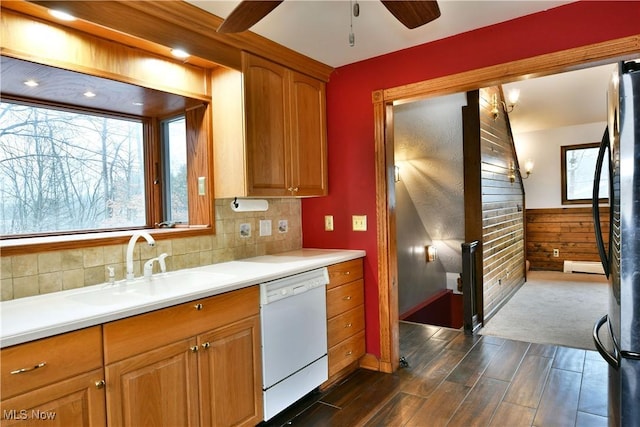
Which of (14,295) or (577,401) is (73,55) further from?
(577,401)

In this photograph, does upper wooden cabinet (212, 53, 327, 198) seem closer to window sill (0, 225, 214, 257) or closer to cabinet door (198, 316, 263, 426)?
window sill (0, 225, 214, 257)

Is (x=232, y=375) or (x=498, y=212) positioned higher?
(x=498, y=212)

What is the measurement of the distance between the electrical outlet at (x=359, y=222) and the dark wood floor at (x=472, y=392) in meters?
1.12

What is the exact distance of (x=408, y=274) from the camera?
4.62 metres

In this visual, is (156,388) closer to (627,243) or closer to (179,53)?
(179,53)

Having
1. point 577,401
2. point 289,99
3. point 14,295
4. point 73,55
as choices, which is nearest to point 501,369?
point 577,401

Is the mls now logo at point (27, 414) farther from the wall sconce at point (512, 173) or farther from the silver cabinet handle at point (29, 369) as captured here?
the wall sconce at point (512, 173)

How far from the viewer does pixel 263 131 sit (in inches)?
99.0

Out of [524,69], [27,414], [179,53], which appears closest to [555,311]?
[524,69]

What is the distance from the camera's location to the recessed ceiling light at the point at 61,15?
1638mm

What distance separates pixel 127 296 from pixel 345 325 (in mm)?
1562

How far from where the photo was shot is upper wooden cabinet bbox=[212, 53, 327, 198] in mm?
2398

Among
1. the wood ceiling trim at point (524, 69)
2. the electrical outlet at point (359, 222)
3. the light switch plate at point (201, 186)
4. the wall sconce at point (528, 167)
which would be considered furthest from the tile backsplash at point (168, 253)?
the wall sconce at point (528, 167)

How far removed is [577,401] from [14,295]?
321 centimetres
